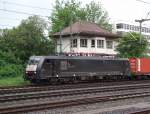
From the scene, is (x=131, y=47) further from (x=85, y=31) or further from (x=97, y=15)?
(x=97, y=15)

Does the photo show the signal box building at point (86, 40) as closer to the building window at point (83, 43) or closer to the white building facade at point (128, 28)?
the building window at point (83, 43)

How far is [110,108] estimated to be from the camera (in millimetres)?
17938

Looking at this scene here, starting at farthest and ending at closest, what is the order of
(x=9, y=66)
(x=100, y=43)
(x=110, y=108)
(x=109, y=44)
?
(x=109, y=44), (x=100, y=43), (x=9, y=66), (x=110, y=108)

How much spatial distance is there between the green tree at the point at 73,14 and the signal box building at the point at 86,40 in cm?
1578

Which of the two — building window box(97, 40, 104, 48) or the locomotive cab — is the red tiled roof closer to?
building window box(97, 40, 104, 48)

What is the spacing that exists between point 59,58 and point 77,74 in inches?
107

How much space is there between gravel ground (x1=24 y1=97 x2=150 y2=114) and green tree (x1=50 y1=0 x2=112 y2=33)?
61.4 meters

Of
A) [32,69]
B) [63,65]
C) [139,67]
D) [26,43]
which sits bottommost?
[32,69]

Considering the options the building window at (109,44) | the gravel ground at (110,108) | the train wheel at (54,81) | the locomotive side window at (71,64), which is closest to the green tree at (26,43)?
the building window at (109,44)

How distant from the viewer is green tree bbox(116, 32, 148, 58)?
195 feet

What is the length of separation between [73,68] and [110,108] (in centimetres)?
1927

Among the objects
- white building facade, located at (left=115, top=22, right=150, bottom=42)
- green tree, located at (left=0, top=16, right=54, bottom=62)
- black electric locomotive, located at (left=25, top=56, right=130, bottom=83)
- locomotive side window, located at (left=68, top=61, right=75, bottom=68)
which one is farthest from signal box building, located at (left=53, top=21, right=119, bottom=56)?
white building facade, located at (left=115, top=22, right=150, bottom=42)

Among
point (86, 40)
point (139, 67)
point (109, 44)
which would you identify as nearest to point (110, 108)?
point (139, 67)

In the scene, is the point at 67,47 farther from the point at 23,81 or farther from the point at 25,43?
the point at 23,81
